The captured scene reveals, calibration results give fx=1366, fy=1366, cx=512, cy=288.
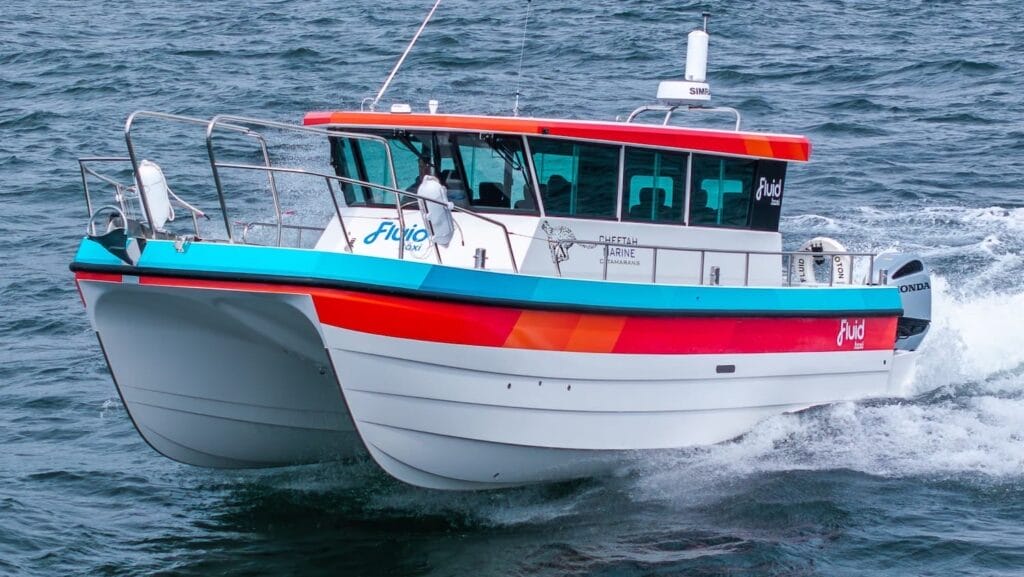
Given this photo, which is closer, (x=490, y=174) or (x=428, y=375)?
(x=428, y=375)

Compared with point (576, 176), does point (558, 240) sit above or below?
below

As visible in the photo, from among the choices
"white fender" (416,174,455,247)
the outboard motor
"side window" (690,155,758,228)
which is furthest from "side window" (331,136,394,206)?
the outboard motor

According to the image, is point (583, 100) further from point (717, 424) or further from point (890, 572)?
point (890, 572)

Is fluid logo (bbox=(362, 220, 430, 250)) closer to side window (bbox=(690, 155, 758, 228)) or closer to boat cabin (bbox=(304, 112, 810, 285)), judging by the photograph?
boat cabin (bbox=(304, 112, 810, 285))

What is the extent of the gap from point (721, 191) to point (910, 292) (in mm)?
2818

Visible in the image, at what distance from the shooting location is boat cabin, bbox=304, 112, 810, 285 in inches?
392

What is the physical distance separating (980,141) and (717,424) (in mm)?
13683

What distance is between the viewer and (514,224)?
1005cm

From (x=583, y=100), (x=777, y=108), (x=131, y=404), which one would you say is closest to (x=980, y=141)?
(x=777, y=108)

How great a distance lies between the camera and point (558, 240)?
9.90m

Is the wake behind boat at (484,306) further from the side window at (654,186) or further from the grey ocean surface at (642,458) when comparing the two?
the grey ocean surface at (642,458)

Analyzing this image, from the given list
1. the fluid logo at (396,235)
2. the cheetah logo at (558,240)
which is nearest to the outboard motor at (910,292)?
the cheetah logo at (558,240)

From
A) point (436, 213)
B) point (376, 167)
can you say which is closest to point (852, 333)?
point (436, 213)

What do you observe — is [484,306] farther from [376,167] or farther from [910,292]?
[910,292]
